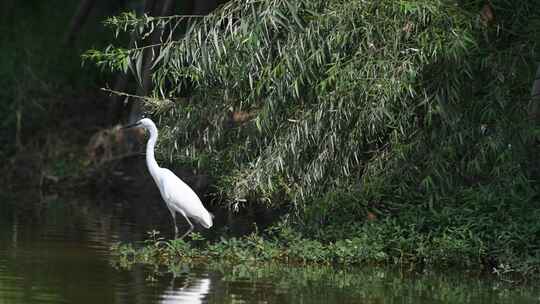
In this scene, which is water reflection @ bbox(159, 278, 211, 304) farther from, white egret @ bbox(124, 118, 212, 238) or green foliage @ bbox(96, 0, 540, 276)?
white egret @ bbox(124, 118, 212, 238)

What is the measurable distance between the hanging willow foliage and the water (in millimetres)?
1168

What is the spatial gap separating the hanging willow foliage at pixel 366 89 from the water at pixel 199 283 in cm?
117

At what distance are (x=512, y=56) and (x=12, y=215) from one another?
23.6ft

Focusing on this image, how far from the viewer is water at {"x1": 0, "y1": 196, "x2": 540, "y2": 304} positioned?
8.65m

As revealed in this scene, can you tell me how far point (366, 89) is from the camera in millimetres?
11008

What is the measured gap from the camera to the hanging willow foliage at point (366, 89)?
11.1 metres

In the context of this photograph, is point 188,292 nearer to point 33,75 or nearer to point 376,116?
point 376,116

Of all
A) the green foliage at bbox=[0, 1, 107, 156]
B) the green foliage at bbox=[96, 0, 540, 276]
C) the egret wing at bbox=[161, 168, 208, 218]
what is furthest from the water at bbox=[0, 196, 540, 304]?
the green foliage at bbox=[0, 1, 107, 156]

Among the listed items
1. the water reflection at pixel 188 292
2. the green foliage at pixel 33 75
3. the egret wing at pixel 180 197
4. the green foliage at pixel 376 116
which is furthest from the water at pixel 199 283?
the green foliage at pixel 33 75

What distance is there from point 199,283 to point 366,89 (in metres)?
2.81

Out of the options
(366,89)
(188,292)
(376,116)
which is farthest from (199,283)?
(366,89)

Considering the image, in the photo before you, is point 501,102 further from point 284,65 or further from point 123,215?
point 123,215

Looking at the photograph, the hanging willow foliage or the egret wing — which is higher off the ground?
the hanging willow foliage

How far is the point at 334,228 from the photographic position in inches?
455
